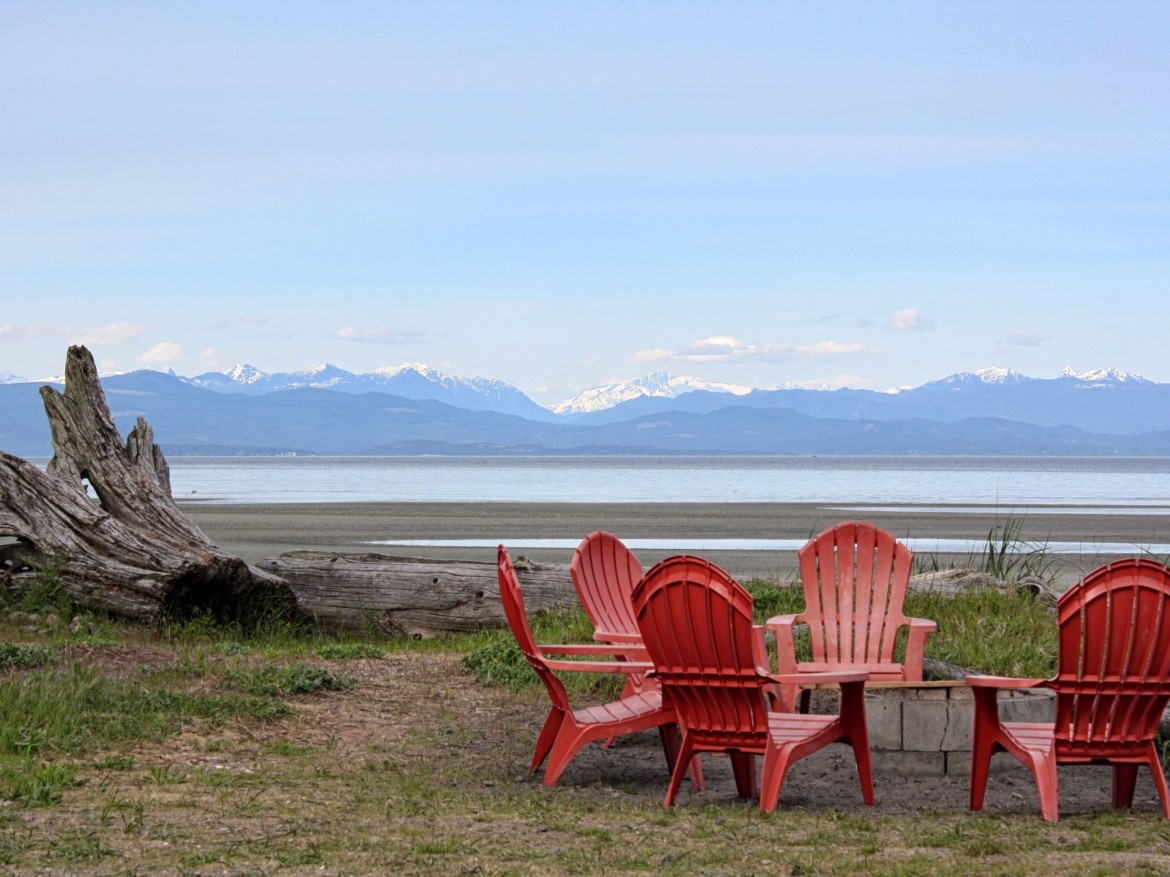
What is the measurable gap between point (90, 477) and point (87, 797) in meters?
6.98

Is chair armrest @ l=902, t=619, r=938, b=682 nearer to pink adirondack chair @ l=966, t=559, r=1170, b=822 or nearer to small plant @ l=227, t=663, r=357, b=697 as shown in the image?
pink adirondack chair @ l=966, t=559, r=1170, b=822

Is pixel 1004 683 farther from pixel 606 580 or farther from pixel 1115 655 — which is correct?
pixel 606 580

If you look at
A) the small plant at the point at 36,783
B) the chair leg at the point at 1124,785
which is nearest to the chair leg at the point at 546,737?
the small plant at the point at 36,783

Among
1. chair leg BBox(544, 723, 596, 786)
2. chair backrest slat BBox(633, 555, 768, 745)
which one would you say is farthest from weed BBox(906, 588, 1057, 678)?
chair leg BBox(544, 723, 596, 786)

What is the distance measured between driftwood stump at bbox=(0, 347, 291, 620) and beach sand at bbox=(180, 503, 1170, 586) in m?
9.40

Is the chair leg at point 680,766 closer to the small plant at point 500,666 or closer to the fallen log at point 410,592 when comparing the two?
the small plant at point 500,666

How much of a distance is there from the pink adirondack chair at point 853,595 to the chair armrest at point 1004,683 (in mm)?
1990

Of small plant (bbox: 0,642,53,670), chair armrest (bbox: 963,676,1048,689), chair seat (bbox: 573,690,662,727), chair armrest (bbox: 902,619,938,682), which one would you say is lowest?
small plant (bbox: 0,642,53,670)

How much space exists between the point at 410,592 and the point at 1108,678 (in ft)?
23.9

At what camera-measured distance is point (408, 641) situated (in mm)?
11727

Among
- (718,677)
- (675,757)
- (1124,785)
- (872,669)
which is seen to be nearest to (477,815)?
(718,677)

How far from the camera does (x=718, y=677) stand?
A: 5.93m

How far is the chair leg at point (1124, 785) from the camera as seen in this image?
19.9 feet

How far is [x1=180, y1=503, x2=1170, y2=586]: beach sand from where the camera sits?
2375 cm
